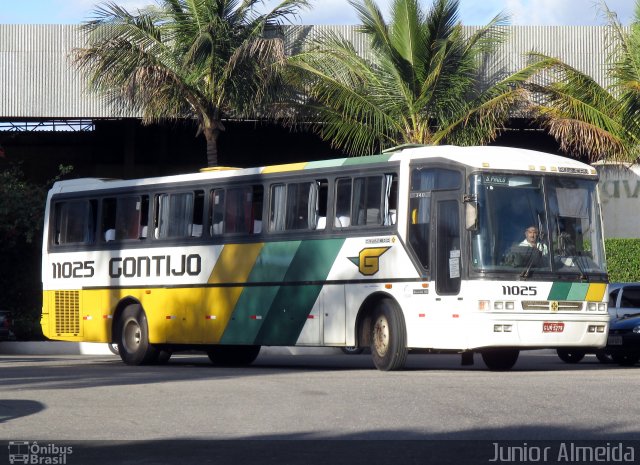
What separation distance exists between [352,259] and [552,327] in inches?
130

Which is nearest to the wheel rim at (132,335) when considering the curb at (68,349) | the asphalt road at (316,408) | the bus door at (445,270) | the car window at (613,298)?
the asphalt road at (316,408)

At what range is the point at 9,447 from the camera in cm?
950

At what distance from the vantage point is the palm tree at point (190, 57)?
28312mm

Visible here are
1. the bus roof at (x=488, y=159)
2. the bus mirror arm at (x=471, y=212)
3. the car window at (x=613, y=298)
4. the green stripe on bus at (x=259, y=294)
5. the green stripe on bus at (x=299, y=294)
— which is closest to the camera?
the bus mirror arm at (x=471, y=212)

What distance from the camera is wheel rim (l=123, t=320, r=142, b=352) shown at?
71.7ft

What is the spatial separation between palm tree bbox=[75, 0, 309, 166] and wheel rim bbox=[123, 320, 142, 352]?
817 cm

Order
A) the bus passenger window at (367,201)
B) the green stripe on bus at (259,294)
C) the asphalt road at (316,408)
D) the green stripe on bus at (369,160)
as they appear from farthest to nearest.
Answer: the green stripe on bus at (259,294)
the green stripe on bus at (369,160)
the bus passenger window at (367,201)
the asphalt road at (316,408)

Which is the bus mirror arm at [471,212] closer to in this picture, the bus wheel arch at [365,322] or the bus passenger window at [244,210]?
the bus wheel arch at [365,322]

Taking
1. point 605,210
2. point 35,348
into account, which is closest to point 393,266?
point 35,348

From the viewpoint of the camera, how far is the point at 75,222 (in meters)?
23.2

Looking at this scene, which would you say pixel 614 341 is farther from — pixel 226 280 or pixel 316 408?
pixel 316 408

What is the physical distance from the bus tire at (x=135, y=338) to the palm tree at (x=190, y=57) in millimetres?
8035

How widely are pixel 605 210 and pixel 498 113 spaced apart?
6.21 meters

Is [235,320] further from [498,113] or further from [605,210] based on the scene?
[605,210]
